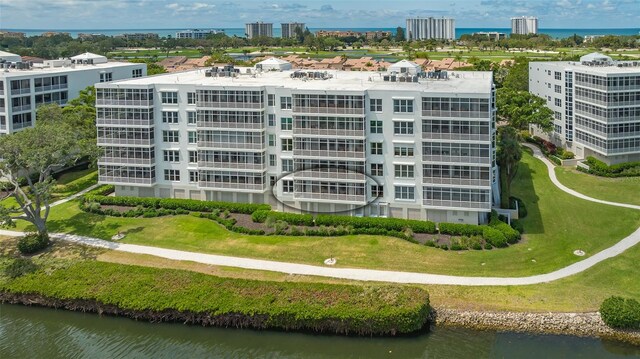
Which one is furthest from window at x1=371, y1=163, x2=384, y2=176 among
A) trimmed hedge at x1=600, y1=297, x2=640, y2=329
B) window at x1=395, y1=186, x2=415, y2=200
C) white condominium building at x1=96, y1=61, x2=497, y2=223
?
trimmed hedge at x1=600, y1=297, x2=640, y2=329

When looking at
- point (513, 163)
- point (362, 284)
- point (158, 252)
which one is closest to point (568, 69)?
point (513, 163)

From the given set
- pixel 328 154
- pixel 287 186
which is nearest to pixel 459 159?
pixel 328 154

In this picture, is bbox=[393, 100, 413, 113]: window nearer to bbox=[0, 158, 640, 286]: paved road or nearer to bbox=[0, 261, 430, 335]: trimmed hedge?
bbox=[0, 158, 640, 286]: paved road

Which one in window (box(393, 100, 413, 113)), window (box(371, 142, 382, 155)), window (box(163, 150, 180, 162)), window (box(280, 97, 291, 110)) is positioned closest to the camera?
window (box(393, 100, 413, 113))

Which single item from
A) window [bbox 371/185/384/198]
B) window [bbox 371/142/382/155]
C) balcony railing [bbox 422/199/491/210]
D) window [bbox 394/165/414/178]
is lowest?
balcony railing [bbox 422/199/491/210]

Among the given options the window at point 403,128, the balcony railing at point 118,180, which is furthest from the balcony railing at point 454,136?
the balcony railing at point 118,180

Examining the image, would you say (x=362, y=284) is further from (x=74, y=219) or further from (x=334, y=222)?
(x=74, y=219)

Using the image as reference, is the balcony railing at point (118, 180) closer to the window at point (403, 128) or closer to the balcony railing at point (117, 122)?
the balcony railing at point (117, 122)

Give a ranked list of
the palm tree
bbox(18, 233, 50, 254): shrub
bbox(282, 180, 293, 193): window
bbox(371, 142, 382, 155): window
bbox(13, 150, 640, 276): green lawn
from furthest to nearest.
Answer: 1. the palm tree
2. bbox(282, 180, 293, 193): window
3. bbox(371, 142, 382, 155): window
4. bbox(18, 233, 50, 254): shrub
5. bbox(13, 150, 640, 276): green lawn
